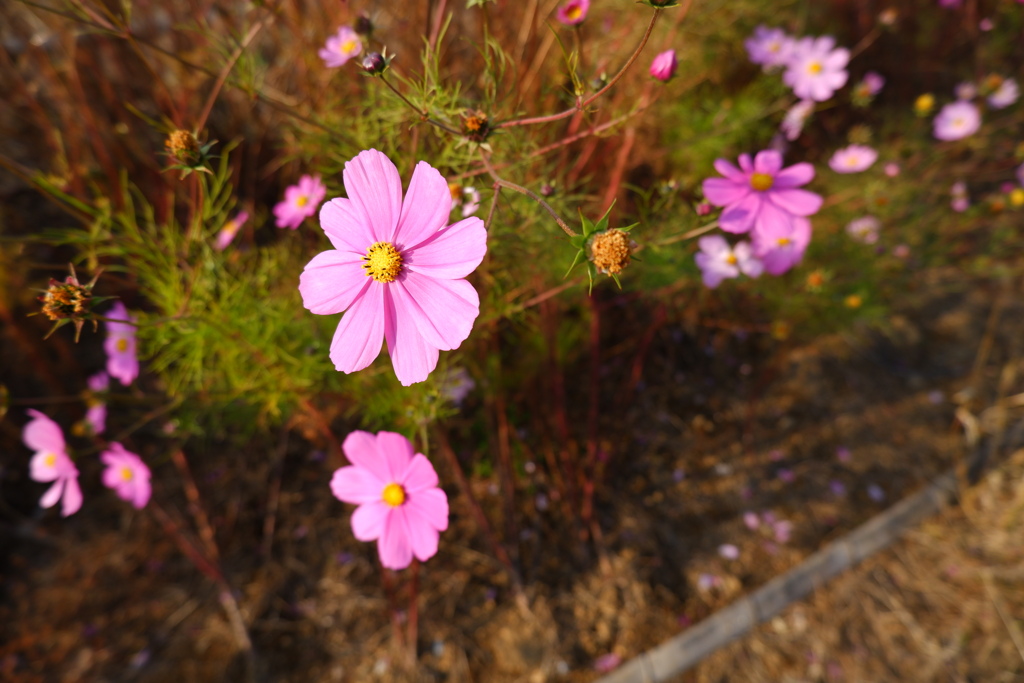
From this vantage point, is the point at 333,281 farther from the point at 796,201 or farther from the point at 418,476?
the point at 796,201

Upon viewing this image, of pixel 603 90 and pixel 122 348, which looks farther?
pixel 122 348

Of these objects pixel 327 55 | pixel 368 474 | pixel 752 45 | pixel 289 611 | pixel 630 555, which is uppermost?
pixel 327 55

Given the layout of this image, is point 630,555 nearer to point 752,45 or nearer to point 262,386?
point 262,386

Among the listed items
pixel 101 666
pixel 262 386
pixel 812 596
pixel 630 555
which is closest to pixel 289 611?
pixel 101 666

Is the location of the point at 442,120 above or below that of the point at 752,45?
above

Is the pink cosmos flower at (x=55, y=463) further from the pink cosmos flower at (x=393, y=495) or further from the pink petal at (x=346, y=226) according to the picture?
the pink petal at (x=346, y=226)

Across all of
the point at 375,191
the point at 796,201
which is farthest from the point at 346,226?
the point at 796,201

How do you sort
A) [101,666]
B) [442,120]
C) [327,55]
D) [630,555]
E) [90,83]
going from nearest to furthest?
[442,120]
[327,55]
[101,666]
[630,555]
[90,83]

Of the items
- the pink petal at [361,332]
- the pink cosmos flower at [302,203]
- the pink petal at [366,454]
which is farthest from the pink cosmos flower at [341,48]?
the pink petal at [366,454]
